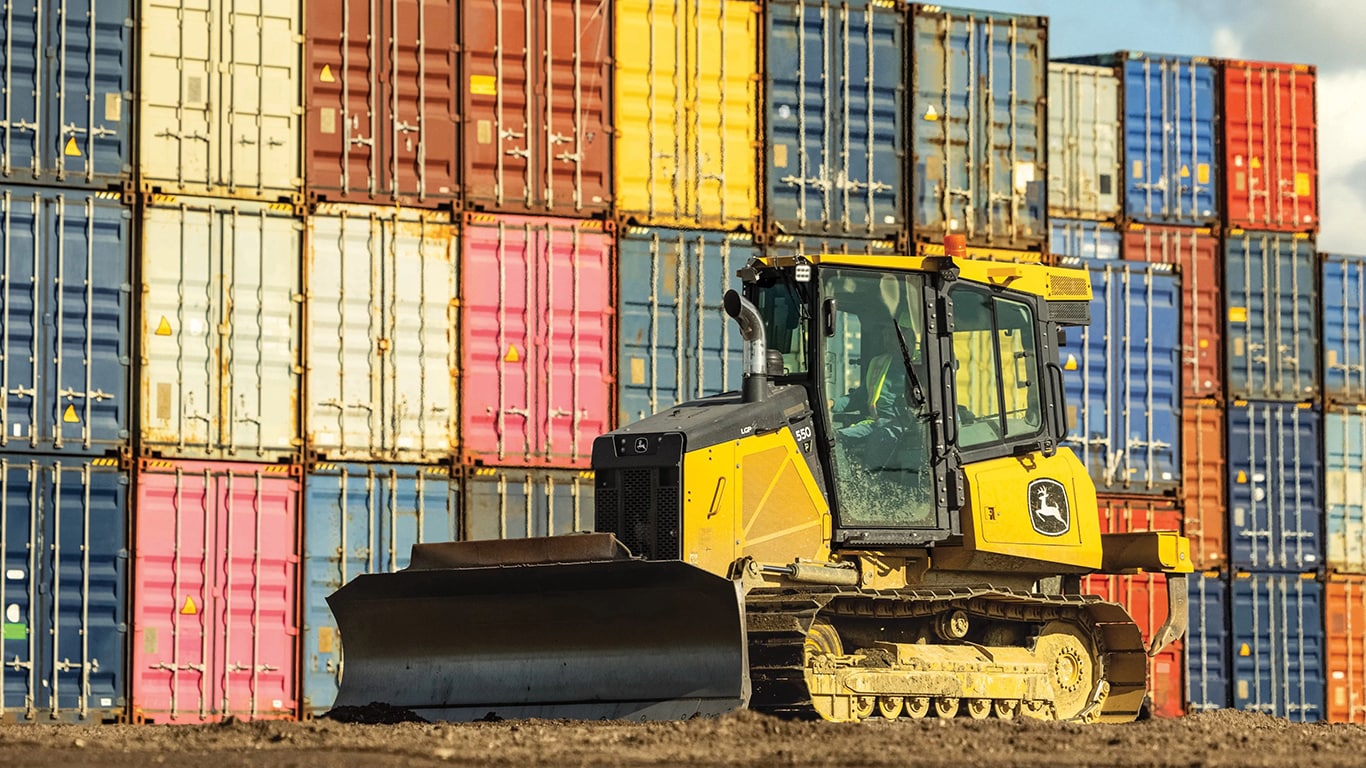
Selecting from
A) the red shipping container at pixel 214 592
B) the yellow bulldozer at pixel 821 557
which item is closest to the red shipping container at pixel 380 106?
the red shipping container at pixel 214 592

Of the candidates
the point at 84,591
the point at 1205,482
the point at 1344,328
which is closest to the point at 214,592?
the point at 84,591

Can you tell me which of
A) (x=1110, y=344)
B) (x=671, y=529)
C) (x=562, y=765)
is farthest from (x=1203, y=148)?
(x=562, y=765)

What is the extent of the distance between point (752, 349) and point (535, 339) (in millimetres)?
7585

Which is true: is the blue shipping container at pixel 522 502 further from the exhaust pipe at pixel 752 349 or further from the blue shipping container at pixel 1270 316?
the blue shipping container at pixel 1270 316

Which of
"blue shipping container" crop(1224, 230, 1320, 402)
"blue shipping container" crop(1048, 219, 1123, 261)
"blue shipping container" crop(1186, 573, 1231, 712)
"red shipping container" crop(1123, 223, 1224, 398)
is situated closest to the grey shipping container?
"blue shipping container" crop(1048, 219, 1123, 261)

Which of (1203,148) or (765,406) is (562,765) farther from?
(1203,148)

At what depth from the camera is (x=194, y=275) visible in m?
21.6

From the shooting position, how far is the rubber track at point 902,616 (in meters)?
14.1

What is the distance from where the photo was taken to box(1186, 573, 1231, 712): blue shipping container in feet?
86.6

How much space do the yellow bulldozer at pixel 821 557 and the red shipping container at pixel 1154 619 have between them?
9.21 meters

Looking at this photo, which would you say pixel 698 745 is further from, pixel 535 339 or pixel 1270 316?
pixel 1270 316

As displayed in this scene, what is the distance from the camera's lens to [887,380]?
15.5 meters

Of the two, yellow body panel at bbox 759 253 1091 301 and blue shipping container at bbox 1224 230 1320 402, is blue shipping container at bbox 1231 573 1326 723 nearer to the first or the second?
blue shipping container at bbox 1224 230 1320 402

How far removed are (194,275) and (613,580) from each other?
8.79 metres
